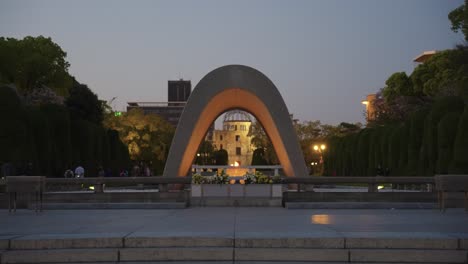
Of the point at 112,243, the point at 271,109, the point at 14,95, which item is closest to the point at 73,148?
the point at 14,95

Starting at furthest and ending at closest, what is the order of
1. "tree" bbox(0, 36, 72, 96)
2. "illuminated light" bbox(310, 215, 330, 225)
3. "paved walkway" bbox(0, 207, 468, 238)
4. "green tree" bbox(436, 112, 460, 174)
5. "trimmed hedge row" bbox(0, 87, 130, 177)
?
"tree" bbox(0, 36, 72, 96) < "trimmed hedge row" bbox(0, 87, 130, 177) < "green tree" bbox(436, 112, 460, 174) < "illuminated light" bbox(310, 215, 330, 225) < "paved walkway" bbox(0, 207, 468, 238)

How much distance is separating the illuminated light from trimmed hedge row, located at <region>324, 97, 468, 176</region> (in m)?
14.8

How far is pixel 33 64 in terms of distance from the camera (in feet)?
200

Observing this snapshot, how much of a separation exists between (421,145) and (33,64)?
39.0 meters

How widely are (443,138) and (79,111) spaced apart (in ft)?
122

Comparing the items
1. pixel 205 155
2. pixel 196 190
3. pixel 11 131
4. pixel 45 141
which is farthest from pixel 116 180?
pixel 205 155

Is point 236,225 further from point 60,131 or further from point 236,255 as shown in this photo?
point 60,131

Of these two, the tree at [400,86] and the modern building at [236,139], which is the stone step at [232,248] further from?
the modern building at [236,139]

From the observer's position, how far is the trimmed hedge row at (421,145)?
95.7ft

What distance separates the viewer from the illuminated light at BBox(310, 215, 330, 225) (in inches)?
560

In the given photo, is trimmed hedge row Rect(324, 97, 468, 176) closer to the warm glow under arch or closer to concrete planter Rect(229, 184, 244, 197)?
the warm glow under arch

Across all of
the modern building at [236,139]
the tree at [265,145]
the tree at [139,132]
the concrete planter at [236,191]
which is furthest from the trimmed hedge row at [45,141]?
the modern building at [236,139]

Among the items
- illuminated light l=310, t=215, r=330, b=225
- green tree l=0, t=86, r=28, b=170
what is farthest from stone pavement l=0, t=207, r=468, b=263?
green tree l=0, t=86, r=28, b=170

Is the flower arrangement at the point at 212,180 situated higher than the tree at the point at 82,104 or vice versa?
the tree at the point at 82,104
